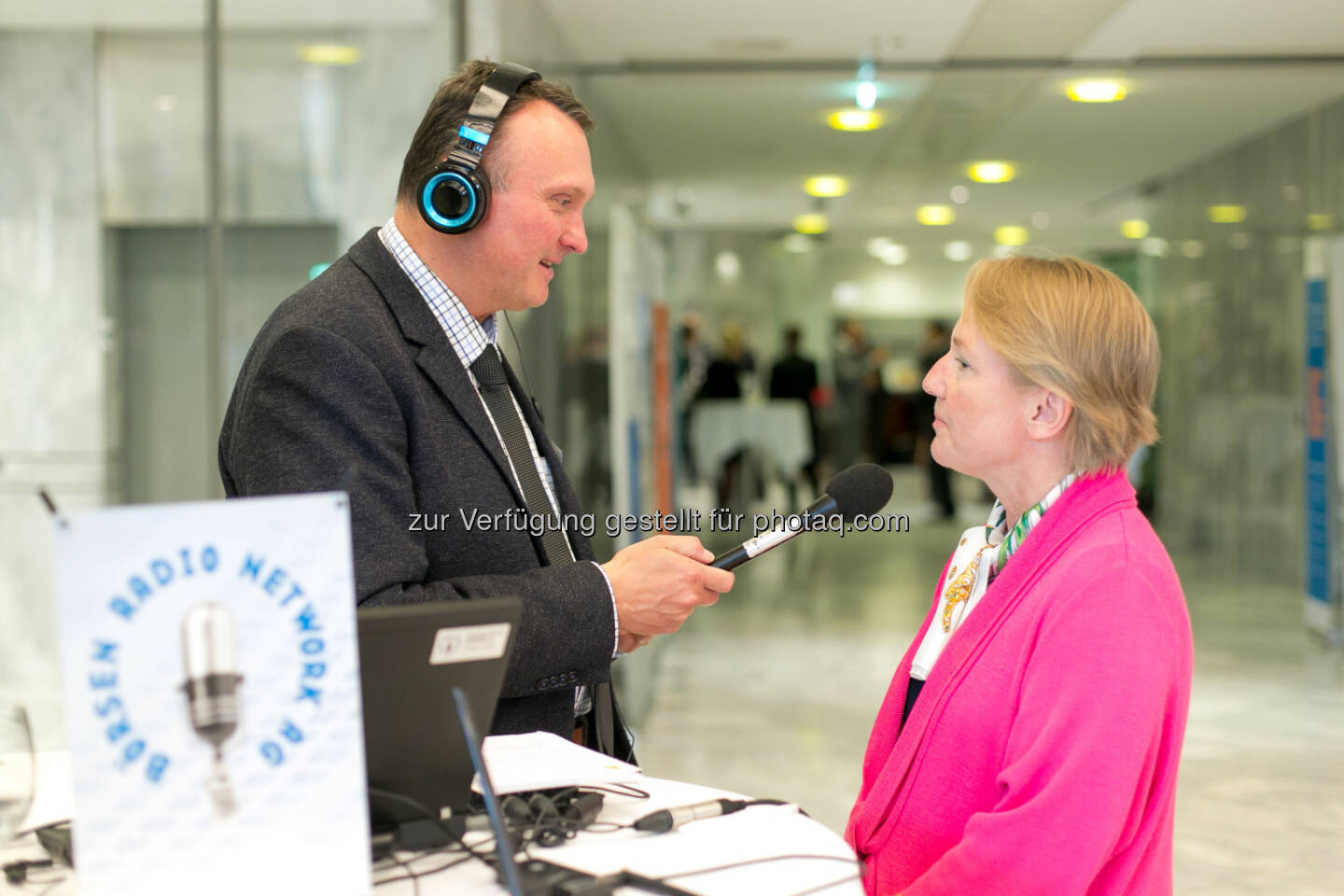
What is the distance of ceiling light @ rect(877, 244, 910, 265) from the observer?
15180mm

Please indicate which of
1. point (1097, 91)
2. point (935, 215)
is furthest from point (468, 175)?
point (935, 215)

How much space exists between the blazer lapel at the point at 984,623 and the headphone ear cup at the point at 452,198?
843 millimetres

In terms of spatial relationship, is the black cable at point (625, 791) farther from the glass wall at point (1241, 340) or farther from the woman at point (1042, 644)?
the glass wall at point (1241, 340)

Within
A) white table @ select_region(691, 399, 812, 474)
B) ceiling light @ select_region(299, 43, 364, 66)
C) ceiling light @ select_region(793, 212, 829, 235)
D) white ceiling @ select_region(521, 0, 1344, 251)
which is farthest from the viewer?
ceiling light @ select_region(793, 212, 829, 235)

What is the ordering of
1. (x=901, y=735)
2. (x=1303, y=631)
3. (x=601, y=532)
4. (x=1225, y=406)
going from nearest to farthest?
(x=901, y=735), (x=601, y=532), (x=1303, y=631), (x=1225, y=406)

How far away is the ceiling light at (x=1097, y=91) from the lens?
6.18 meters

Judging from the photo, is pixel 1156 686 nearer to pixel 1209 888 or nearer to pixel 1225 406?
pixel 1209 888

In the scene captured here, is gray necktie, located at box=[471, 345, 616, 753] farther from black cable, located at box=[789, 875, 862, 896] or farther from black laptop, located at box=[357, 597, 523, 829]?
black cable, located at box=[789, 875, 862, 896]

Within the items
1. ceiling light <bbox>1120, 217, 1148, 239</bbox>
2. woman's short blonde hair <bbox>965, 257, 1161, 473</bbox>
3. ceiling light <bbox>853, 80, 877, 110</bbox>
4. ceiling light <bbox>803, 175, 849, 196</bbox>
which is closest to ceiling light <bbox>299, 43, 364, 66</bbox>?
woman's short blonde hair <bbox>965, 257, 1161, 473</bbox>

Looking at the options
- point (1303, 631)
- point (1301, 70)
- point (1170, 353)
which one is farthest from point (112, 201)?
point (1170, 353)

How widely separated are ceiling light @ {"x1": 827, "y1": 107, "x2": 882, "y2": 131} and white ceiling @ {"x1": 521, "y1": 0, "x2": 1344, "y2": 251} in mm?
91

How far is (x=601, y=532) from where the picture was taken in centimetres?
546

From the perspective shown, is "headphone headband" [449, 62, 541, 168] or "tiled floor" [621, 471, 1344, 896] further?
"tiled floor" [621, 471, 1344, 896]

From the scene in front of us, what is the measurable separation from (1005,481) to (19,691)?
2.33m
